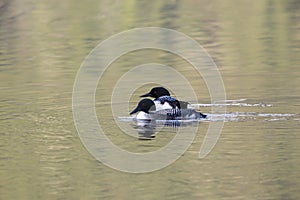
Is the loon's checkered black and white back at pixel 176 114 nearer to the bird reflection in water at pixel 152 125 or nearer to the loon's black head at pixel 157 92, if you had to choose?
the bird reflection in water at pixel 152 125

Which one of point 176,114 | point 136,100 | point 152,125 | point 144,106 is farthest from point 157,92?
point 152,125

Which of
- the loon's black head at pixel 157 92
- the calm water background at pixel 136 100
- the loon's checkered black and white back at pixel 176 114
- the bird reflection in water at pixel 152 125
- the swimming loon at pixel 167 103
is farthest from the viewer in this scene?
the loon's black head at pixel 157 92

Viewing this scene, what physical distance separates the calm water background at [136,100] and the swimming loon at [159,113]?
17.8 inches

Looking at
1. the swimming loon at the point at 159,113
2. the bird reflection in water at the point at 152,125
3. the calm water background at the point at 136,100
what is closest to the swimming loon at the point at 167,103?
the swimming loon at the point at 159,113

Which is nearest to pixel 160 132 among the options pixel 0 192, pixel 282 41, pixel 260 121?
pixel 260 121

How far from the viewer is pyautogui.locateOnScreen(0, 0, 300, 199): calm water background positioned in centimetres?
961

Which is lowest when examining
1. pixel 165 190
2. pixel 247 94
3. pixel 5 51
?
pixel 165 190

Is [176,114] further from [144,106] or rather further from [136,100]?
[136,100]

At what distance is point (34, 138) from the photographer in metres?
11.9

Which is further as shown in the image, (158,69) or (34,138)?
(158,69)

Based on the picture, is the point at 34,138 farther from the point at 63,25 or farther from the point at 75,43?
the point at 63,25

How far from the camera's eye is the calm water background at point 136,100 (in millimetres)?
9609

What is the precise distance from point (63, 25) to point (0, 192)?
1836 cm

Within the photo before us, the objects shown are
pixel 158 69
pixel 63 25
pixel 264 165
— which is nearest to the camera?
pixel 264 165
